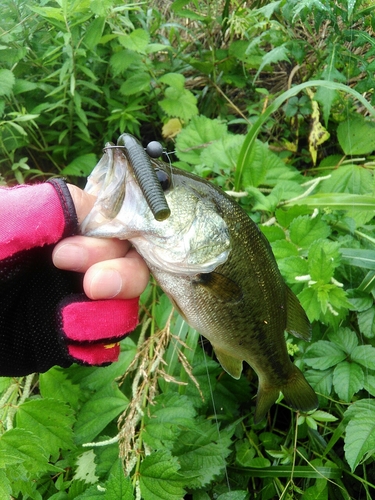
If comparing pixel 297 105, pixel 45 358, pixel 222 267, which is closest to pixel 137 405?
pixel 45 358

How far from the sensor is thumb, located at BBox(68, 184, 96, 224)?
1179mm

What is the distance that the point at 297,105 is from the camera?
2.58 meters

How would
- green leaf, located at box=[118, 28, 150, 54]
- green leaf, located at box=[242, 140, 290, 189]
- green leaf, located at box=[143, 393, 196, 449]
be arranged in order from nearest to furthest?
green leaf, located at box=[143, 393, 196, 449], green leaf, located at box=[242, 140, 290, 189], green leaf, located at box=[118, 28, 150, 54]

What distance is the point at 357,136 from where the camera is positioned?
2.38m

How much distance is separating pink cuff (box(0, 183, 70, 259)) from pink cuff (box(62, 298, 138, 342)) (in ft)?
0.65

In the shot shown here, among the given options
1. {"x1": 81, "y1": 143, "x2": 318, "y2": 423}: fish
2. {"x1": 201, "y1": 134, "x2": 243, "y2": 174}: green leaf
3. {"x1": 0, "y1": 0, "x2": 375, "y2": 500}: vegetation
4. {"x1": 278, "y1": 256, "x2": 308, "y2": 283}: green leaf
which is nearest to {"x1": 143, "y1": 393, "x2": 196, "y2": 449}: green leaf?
{"x1": 0, "y1": 0, "x2": 375, "y2": 500}: vegetation

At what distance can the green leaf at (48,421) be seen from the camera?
4.46 feet

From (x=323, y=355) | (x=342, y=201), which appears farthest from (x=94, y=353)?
(x=342, y=201)

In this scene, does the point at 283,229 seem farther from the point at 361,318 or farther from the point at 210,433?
the point at 210,433

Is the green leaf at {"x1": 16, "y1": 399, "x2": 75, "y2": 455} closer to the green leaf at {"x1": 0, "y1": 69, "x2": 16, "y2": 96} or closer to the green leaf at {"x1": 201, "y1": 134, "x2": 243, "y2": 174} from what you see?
the green leaf at {"x1": 201, "y1": 134, "x2": 243, "y2": 174}

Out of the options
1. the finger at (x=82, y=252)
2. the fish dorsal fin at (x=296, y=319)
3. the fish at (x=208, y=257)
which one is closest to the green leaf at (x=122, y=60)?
the fish at (x=208, y=257)

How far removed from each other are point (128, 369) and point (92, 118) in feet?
5.05

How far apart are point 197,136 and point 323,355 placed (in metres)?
1.22

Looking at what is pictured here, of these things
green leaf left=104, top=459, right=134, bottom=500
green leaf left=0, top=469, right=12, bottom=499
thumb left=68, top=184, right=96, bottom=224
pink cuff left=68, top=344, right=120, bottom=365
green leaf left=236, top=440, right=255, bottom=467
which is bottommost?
green leaf left=236, top=440, right=255, bottom=467
